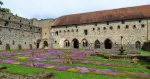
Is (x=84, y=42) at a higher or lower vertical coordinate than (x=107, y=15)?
lower

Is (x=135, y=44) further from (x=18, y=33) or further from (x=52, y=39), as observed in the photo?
(x=18, y=33)

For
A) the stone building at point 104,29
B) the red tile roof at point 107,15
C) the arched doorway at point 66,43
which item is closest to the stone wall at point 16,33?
the stone building at point 104,29

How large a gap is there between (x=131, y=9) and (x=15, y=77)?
1433 inches

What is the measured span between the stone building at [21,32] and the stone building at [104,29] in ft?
20.6

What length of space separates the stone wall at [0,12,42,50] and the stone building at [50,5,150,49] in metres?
7.34

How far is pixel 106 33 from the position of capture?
32.8 meters

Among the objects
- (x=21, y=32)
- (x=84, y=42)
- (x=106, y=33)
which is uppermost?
(x=21, y=32)

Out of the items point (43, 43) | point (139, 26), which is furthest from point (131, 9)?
point (43, 43)

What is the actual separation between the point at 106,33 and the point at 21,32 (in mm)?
28524

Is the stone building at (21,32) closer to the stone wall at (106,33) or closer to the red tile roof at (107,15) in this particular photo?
the stone wall at (106,33)

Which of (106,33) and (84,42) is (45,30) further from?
(106,33)

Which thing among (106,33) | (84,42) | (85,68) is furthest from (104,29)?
(85,68)

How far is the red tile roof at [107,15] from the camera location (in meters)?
30.5

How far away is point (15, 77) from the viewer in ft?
19.5
